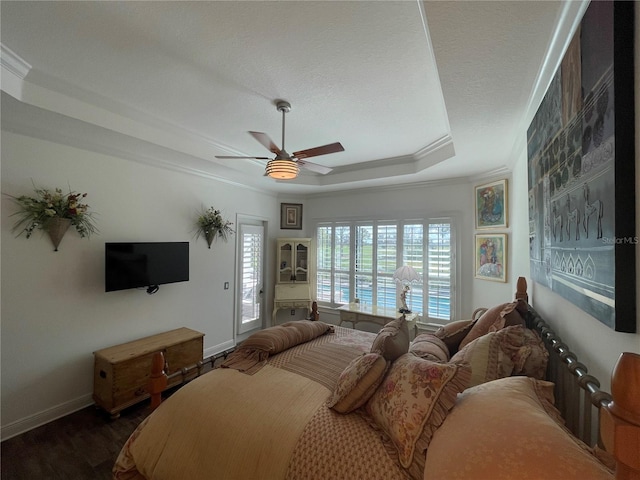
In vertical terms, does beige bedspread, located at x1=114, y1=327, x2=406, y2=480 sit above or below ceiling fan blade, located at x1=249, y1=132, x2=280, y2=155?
below

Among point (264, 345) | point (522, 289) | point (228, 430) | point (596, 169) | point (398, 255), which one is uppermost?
point (596, 169)

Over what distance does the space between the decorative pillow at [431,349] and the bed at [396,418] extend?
0.01 metres

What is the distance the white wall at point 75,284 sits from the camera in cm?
233

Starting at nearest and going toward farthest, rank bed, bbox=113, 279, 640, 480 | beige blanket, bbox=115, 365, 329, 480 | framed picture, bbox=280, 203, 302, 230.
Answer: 1. bed, bbox=113, 279, 640, 480
2. beige blanket, bbox=115, 365, 329, 480
3. framed picture, bbox=280, 203, 302, 230

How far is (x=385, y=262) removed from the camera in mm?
4531

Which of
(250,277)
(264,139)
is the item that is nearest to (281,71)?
(264,139)

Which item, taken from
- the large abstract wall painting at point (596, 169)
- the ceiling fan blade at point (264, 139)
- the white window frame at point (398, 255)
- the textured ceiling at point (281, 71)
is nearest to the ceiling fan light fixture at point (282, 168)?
the ceiling fan blade at point (264, 139)

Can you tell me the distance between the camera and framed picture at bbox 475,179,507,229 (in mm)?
3335

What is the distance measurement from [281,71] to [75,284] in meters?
2.84

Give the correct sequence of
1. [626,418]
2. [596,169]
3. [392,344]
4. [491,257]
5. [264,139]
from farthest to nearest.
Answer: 1. [491,257]
2. [264,139]
3. [392,344]
4. [596,169]
5. [626,418]

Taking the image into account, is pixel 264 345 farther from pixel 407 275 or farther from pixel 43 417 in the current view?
pixel 407 275

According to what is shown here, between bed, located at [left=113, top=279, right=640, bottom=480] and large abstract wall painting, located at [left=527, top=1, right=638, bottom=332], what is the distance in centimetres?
31

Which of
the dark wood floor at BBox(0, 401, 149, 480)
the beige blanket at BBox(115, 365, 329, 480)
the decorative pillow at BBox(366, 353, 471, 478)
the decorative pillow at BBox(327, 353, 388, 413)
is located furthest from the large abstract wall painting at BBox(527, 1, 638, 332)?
the dark wood floor at BBox(0, 401, 149, 480)

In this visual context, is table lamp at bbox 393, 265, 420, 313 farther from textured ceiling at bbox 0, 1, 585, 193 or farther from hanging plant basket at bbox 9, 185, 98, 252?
hanging plant basket at bbox 9, 185, 98, 252
